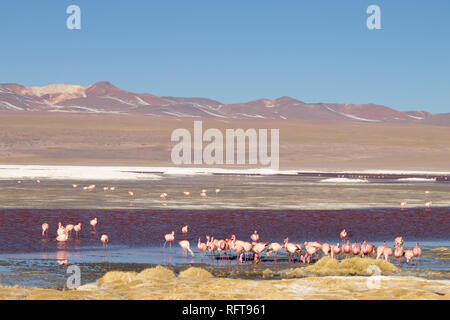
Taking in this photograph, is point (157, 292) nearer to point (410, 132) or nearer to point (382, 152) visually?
point (382, 152)

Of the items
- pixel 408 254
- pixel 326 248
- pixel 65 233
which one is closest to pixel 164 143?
pixel 65 233

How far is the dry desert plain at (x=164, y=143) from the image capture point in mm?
78375

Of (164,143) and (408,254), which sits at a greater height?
(164,143)

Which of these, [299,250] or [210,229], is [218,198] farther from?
[299,250]

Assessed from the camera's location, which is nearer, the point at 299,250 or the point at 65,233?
the point at 299,250

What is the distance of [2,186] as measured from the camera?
35406mm

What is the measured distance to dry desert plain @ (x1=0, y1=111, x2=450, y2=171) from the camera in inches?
3086

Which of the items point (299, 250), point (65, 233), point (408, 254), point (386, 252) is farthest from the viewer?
point (65, 233)

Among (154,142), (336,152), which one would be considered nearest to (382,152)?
(336,152)

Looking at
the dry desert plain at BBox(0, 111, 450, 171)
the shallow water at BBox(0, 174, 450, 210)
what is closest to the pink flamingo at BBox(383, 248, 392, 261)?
the shallow water at BBox(0, 174, 450, 210)

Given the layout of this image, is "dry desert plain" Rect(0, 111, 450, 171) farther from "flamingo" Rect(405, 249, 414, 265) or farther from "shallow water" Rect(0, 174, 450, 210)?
"flamingo" Rect(405, 249, 414, 265)

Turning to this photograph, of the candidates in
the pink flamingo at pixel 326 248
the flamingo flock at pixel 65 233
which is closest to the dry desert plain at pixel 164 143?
the flamingo flock at pixel 65 233

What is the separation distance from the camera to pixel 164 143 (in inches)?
3679

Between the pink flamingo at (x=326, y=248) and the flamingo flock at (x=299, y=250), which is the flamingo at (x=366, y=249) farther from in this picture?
the pink flamingo at (x=326, y=248)
